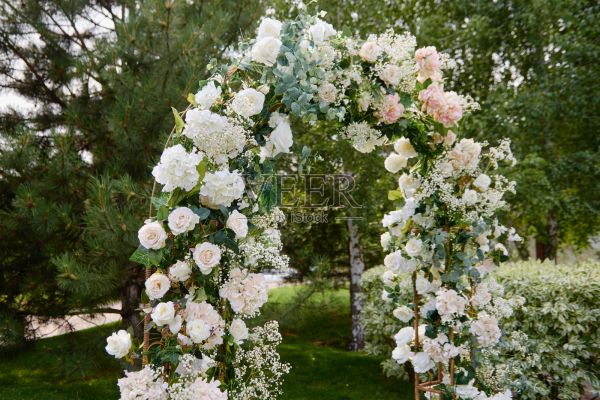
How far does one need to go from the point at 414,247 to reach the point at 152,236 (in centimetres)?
126

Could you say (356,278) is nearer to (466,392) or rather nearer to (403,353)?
(403,353)

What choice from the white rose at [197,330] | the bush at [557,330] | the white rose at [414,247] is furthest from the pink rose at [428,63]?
the bush at [557,330]

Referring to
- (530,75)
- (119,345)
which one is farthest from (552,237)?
(119,345)

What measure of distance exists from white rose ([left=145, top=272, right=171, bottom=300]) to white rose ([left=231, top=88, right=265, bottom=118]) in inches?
26.4

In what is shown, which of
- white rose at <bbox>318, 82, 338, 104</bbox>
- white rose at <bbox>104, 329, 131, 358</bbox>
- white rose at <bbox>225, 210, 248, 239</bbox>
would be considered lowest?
white rose at <bbox>104, 329, 131, 358</bbox>

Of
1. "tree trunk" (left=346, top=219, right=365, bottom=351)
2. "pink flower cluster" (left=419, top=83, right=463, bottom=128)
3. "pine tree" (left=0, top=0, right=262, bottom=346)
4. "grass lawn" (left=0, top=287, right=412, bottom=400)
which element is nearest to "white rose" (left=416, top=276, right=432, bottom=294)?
"pink flower cluster" (left=419, top=83, right=463, bottom=128)

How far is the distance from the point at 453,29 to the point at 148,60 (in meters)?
5.28

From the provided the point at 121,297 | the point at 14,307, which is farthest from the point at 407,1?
the point at 14,307

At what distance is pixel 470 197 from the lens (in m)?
2.17

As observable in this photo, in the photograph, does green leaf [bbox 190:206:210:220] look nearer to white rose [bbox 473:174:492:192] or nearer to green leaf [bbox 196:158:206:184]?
green leaf [bbox 196:158:206:184]

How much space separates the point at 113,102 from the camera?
14.0ft

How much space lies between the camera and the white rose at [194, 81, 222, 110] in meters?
1.77

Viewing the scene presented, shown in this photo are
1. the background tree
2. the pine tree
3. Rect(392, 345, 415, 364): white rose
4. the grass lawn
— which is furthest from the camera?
the background tree

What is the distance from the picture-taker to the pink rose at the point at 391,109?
81.0 inches
